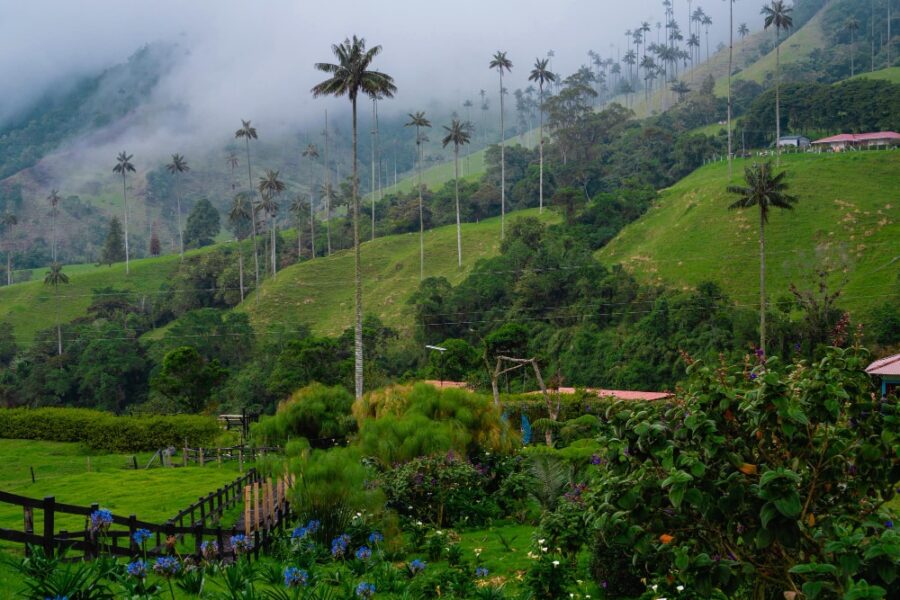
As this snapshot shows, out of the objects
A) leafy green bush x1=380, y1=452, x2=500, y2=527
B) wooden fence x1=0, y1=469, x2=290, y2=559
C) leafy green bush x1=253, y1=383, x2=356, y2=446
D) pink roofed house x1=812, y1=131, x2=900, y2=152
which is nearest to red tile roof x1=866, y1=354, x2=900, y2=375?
leafy green bush x1=380, y1=452, x2=500, y2=527

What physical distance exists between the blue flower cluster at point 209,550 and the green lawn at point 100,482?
6014 millimetres

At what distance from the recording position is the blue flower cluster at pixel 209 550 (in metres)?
7.99

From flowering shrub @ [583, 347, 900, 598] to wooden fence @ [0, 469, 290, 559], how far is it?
4.30 meters

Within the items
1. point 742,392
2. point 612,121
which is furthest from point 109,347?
point 612,121

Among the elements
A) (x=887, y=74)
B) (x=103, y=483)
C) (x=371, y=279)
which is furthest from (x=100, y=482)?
(x=887, y=74)

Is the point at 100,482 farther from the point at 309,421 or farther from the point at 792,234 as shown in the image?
the point at 792,234

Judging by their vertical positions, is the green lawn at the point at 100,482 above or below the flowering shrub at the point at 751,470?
below

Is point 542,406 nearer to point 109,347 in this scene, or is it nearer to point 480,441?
point 480,441

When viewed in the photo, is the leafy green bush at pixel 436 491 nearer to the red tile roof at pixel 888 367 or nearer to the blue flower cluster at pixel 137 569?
the blue flower cluster at pixel 137 569

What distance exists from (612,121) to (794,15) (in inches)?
4388

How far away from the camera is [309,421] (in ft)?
89.7

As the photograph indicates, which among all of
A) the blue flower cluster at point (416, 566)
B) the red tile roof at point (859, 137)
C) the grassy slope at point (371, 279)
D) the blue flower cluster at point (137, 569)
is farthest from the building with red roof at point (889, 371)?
the red tile roof at point (859, 137)

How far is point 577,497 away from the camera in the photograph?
11.8 meters

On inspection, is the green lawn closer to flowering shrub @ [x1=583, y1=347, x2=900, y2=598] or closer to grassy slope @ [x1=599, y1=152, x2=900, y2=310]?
flowering shrub @ [x1=583, y1=347, x2=900, y2=598]
